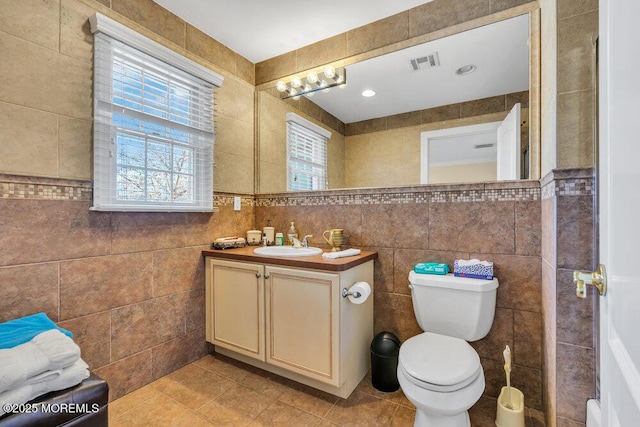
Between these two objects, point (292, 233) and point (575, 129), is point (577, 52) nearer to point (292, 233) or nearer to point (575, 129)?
point (575, 129)

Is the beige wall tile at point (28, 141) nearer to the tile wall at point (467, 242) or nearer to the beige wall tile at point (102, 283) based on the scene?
the beige wall tile at point (102, 283)

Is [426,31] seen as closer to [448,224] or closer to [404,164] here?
[404,164]

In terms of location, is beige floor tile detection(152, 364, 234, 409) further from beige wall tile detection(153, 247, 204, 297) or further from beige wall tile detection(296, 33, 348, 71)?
beige wall tile detection(296, 33, 348, 71)

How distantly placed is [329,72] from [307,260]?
150 cm

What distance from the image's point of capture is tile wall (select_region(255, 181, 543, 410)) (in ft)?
5.32

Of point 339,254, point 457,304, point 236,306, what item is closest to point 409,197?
point 339,254

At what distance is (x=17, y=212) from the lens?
1391 millimetres

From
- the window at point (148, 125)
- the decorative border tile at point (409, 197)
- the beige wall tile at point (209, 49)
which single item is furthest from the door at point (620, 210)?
the beige wall tile at point (209, 49)

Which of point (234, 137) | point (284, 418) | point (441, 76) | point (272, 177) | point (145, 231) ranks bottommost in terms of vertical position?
point (284, 418)

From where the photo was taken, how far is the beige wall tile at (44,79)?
136cm

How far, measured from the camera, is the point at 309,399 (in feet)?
5.74

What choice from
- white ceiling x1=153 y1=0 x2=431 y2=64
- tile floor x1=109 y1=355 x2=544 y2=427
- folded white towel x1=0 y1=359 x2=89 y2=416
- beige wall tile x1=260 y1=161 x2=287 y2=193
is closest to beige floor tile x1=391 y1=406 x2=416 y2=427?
tile floor x1=109 y1=355 x2=544 y2=427

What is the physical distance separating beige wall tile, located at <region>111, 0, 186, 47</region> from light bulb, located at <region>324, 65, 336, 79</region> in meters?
1.06

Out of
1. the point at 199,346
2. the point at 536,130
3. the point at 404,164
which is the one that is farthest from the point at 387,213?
the point at 199,346
